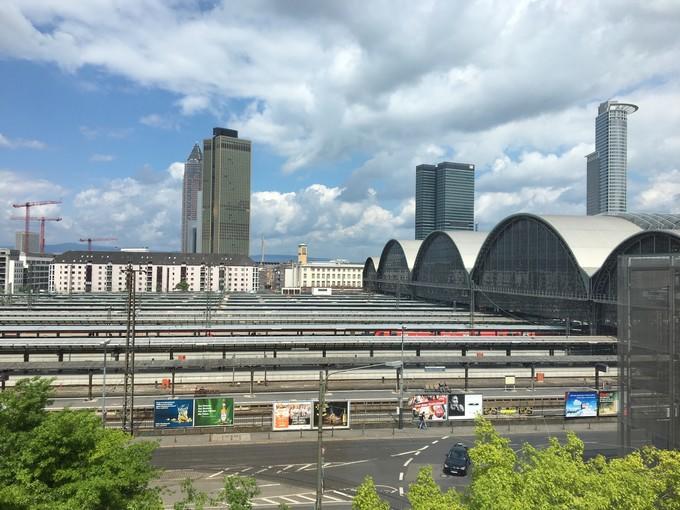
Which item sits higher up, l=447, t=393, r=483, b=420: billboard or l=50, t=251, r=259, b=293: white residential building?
l=50, t=251, r=259, b=293: white residential building

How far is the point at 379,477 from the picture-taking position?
26750 millimetres

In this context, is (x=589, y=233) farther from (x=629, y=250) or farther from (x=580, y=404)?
(x=580, y=404)

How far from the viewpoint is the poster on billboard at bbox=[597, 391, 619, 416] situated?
38.9 m

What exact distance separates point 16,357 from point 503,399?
46.8 metres

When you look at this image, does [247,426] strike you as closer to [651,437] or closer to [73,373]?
[73,373]

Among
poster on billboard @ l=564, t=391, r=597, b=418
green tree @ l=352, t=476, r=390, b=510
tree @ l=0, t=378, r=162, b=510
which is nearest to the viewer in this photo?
green tree @ l=352, t=476, r=390, b=510

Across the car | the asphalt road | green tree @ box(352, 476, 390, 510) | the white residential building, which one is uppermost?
the white residential building

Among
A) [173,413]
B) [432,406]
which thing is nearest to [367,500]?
[173,413]

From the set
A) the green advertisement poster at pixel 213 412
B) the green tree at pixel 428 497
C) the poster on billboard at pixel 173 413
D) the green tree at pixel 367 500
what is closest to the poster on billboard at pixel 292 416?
the green advertisement poster at pixel 213 412

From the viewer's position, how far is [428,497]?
1370 centimetres

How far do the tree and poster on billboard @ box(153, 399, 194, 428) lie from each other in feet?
57.8

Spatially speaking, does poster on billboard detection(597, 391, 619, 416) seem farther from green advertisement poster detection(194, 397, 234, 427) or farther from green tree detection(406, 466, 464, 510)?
green tree detection(406, 466, 464, 510)

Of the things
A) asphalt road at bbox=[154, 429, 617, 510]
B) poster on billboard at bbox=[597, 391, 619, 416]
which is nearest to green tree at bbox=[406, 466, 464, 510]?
asphalt road at bbox=[154, 429, 617, 510]

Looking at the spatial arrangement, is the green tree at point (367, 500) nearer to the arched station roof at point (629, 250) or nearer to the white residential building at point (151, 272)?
the arched station roof at point (629, 250)
